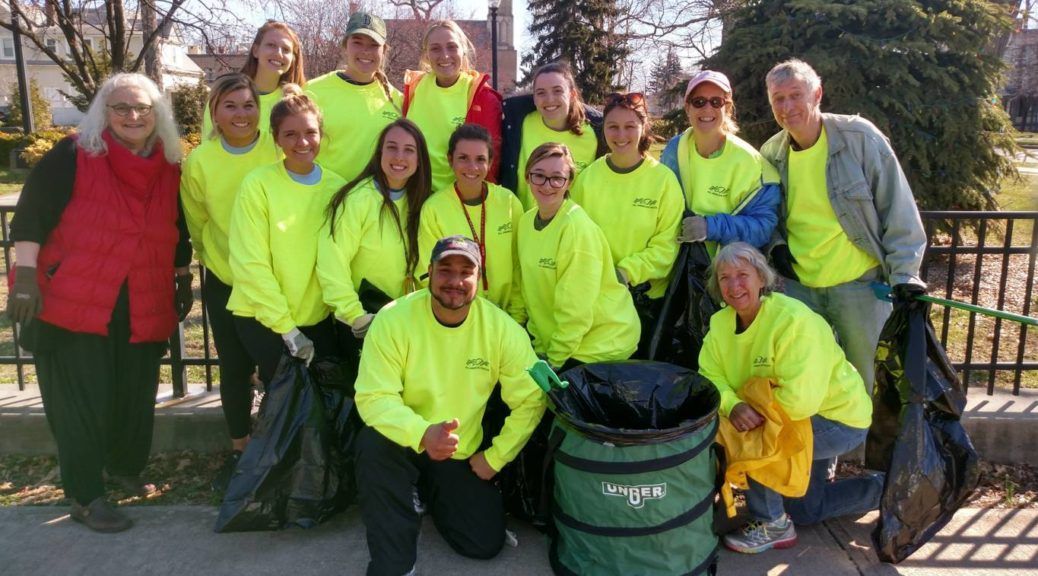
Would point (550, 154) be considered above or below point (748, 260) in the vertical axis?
above

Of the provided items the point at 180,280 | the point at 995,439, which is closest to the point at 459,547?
the point at 180,280

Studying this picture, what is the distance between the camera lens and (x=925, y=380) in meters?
3.22

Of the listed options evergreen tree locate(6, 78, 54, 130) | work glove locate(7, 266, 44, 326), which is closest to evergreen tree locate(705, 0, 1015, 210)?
work glove locate(7, 266, 44, 326)

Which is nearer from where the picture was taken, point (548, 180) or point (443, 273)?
point (443, 273)

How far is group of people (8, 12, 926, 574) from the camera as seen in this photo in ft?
10.4

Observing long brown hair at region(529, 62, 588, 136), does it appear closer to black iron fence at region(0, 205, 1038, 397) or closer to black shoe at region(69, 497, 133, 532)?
black iron fence at region(0, 205, 1038, 397)

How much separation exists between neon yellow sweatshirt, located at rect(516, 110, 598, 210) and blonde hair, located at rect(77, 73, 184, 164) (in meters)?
1.64

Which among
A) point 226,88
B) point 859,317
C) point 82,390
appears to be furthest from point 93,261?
point 859,317

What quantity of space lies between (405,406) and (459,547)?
0.66 meters

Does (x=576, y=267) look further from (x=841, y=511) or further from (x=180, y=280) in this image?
(x=180, y=280)

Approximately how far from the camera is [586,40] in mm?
28625

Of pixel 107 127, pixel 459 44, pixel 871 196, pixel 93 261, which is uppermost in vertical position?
pixel 459 44

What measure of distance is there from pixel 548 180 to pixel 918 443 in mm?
1855

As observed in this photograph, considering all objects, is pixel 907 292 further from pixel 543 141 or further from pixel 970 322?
pixel 543 141
